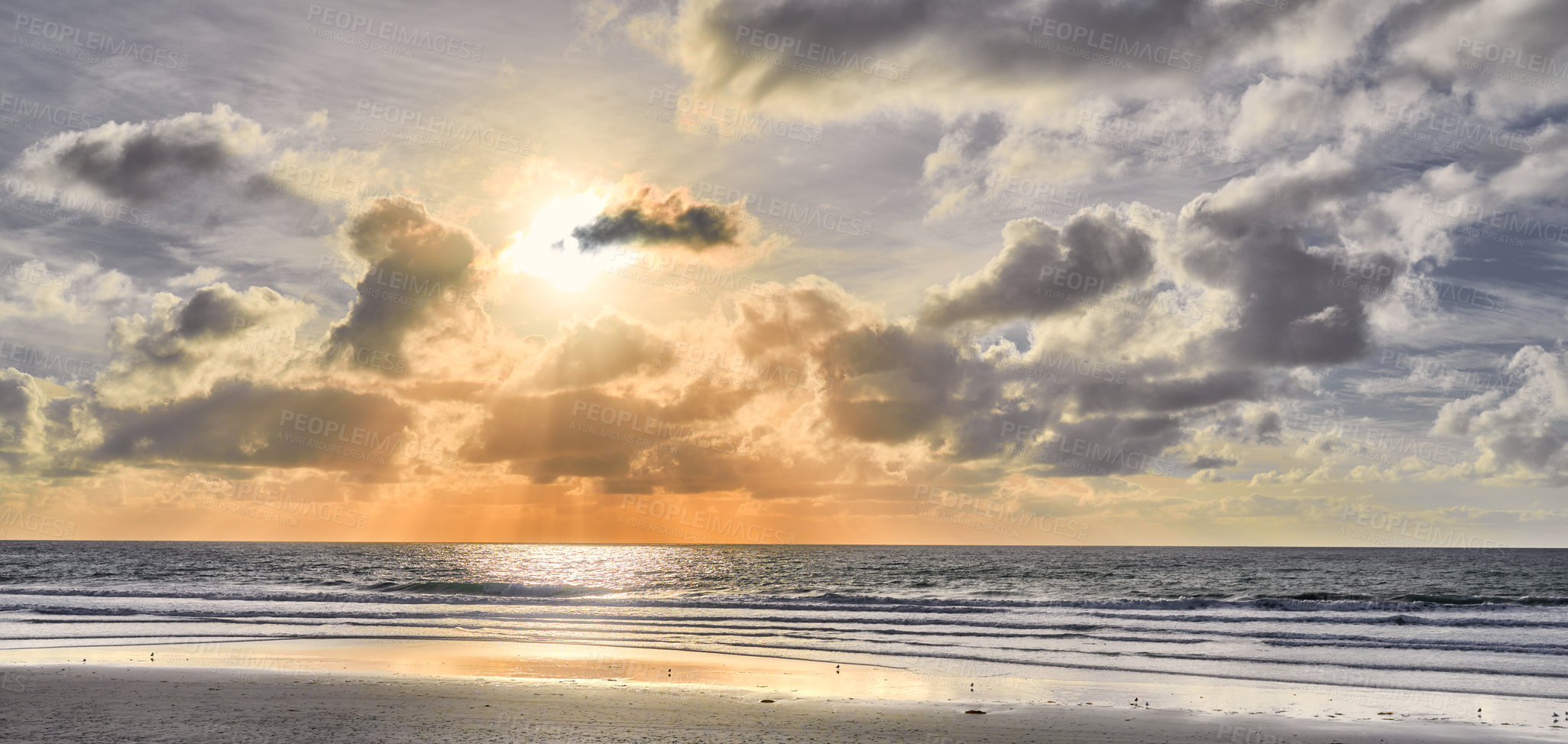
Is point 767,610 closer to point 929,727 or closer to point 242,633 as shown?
point 242,633

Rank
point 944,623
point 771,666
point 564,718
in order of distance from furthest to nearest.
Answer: point 944,623 → point 771,666 → point 564,718

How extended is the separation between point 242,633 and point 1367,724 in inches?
1515

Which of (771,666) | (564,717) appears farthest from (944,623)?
(564,717)

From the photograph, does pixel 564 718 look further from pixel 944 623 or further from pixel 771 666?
pixel 944 623

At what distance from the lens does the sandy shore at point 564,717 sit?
1527 cm

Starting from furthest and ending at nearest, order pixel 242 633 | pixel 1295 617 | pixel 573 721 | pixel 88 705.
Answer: pixel 1295 617 < pixel 242 633 < pixel 88 705 < pixel 573 721

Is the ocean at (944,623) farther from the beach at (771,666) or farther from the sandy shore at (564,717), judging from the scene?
the sandy shore at (564,717)

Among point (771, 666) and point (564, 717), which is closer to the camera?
point (564, 717)

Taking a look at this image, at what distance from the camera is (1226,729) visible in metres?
17.3

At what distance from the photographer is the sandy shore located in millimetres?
15273

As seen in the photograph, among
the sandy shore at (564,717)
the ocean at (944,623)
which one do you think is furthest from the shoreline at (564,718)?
the ocean at (944,623)

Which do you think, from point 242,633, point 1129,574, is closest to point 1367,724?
point 242,633

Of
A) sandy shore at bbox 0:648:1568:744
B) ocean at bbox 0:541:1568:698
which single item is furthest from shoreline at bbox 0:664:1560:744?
ocean at bbox 0:541:1568:698

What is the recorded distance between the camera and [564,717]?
16766 millimetres
